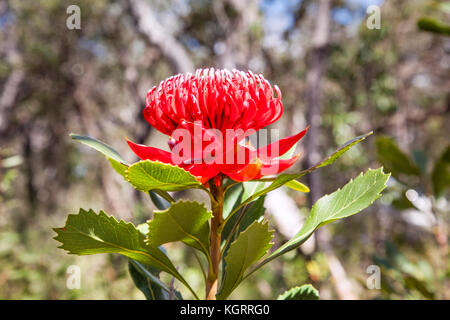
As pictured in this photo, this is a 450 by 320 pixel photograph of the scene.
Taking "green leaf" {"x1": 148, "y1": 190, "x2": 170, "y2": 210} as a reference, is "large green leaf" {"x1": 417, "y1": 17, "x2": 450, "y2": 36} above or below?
above

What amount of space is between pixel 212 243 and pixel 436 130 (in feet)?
43.0

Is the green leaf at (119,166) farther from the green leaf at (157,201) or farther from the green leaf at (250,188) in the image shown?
the green leaf at (250,188)

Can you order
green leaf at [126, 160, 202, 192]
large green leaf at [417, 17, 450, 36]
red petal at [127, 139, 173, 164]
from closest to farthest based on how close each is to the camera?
green leaf at [126, 160, 202, 192] → red petal at [127, 139, 173, 164] → large green leaf at [417, 17, 450, 36]

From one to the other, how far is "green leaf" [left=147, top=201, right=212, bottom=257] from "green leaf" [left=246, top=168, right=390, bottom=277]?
133 millimetres

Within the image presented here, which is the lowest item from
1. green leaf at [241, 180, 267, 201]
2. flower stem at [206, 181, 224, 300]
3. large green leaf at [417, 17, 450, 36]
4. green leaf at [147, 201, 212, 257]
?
flower stem at [206, 181, 224, 300]

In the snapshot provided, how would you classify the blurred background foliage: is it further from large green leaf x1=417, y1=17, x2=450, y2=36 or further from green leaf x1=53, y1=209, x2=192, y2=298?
green leaf x1=53, y1=209, x2=192, y2=298

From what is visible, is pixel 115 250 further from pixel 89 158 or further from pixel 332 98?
pixel 89 158

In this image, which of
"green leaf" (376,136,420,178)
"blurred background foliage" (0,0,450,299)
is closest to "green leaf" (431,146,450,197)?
"green leaf" (376,136,420,178)

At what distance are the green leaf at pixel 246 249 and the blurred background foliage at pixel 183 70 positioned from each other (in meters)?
1.52

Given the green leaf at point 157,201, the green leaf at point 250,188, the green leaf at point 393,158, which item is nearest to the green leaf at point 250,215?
the green leaf at point 250,188

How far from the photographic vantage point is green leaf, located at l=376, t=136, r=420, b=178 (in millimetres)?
1279

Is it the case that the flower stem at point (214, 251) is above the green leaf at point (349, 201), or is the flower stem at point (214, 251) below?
below

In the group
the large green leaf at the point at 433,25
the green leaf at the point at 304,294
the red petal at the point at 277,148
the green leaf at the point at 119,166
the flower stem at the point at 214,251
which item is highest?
the large green leaf at the point at 433,25

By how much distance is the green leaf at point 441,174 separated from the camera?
53.6 inches
